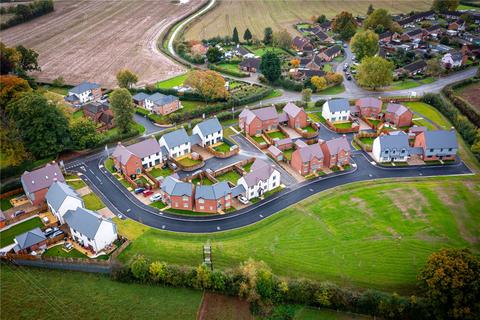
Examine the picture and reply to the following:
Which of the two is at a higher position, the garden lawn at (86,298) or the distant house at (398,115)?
the distant house at (398,115)

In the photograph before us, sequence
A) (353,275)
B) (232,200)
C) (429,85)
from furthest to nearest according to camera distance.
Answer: (429,85), (232,200), (353,275)

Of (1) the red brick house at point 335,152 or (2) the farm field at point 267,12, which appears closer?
(1) the red brick house at point 335,152

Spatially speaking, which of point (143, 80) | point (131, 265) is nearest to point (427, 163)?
point (131, 265)

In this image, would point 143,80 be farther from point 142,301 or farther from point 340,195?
point 142,301

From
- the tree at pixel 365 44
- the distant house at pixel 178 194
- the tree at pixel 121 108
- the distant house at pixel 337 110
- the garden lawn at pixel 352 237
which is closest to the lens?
the garden lawn at pixel 352 237

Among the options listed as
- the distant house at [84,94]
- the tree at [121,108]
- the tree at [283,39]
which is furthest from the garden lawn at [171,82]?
the tree at [283,39]

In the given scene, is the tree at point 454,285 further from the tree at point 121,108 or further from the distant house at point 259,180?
the tree at point 121,108
